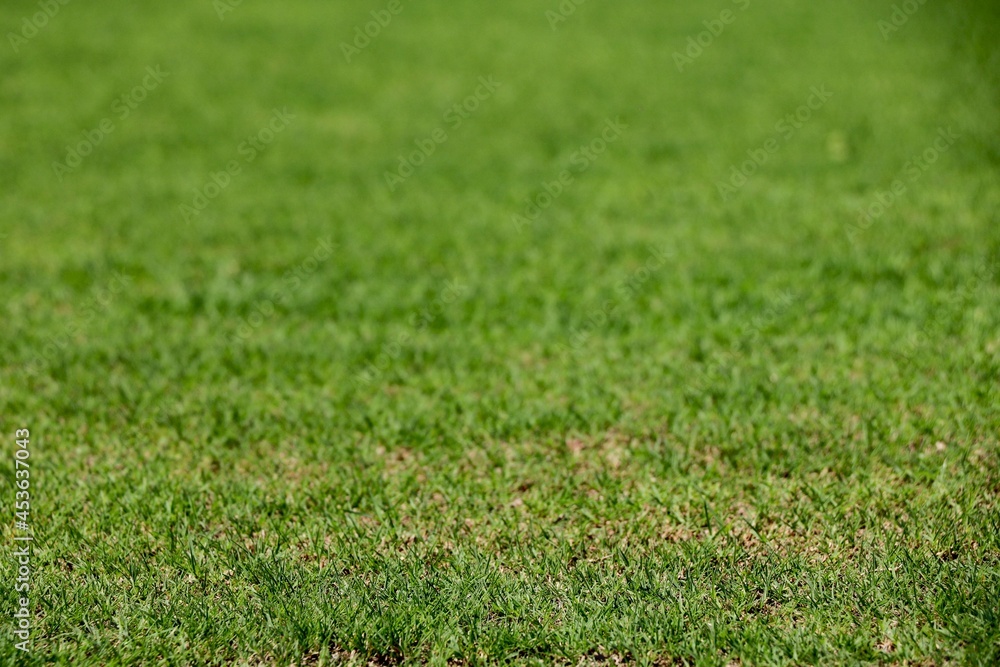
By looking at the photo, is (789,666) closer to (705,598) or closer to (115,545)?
(705,598)

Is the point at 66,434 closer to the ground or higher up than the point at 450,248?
closer to the ground

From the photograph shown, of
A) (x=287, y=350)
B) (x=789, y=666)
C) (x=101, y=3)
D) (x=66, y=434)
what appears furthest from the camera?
(x=101, y=3)

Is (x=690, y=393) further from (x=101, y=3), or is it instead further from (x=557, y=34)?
(x=101, y=3)

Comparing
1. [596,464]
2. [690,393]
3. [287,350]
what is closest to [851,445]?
[690,393]

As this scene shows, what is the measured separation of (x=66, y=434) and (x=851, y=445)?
3862 millimetres

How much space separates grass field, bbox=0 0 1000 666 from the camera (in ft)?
10.2

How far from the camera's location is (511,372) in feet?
15.8

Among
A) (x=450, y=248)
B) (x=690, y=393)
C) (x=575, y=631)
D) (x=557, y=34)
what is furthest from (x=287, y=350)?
(x=557, y=34)

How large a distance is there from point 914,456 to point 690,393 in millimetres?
1112

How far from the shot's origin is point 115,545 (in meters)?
3.49

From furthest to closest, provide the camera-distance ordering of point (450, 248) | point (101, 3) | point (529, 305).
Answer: point (101, 3)
point (450, 248)
point (529, 305)

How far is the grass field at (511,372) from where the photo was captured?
3.11 m

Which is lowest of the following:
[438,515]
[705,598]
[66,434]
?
[66,434]

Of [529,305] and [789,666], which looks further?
[529,305]
